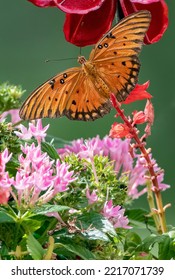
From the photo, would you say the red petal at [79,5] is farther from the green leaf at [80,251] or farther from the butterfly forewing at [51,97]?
the green leaf at [80,251]

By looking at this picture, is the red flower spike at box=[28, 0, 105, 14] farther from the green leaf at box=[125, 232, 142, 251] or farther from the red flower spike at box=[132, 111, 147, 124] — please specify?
the green leaf at box=[125, 232, 142, 251]

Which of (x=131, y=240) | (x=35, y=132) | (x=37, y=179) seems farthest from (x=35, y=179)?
(x=131, y=240)

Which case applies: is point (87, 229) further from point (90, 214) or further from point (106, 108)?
point (106, 108)

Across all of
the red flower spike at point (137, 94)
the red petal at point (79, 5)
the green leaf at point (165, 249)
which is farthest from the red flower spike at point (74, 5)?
the green leaf at point (165, 249)

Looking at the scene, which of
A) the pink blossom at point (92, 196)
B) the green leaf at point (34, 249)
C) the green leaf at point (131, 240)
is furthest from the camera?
the green leaf at point (131, 240)

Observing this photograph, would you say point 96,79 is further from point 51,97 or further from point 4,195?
point 4,195

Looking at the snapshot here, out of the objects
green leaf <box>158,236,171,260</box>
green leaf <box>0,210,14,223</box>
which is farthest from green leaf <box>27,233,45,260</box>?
green leaf <box>158,236,171,260</box>

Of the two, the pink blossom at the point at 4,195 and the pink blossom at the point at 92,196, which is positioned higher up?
the pink blossom at the point at 4,195

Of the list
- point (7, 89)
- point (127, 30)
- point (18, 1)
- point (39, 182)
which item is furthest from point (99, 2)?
point (18, 1)
